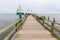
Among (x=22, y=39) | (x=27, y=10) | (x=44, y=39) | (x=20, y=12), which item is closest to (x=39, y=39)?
(x=44, y=39)

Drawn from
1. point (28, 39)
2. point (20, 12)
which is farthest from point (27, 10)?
point (28, 39)

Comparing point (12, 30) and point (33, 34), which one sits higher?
point (12, 30)

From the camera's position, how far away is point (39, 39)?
11.1m

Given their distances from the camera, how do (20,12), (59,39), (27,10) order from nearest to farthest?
(59,39)
(20,12)
(27,10)

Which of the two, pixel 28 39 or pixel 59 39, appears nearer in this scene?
pixel 59 39

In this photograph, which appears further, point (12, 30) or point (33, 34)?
point (33, 34)

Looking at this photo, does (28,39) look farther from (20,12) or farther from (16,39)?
(20,12)

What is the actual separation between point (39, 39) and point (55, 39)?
97 cm

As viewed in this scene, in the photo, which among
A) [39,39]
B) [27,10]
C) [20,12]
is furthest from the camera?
[27,10]

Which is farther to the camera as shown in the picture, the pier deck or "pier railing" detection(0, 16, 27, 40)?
the pier deck

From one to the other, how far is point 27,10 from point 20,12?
3249 cm

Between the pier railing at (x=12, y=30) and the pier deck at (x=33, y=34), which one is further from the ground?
the pier railing at (x=12, y=30)

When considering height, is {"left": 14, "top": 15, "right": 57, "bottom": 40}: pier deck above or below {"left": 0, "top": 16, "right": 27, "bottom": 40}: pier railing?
below

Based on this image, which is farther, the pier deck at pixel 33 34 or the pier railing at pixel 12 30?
the pier deck at pixel 33 34
